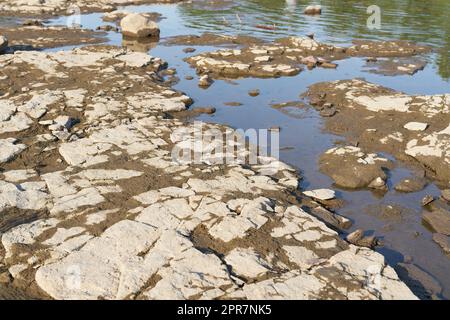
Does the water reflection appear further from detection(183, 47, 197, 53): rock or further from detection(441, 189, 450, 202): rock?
detection(441, 189, 450, 202): rock

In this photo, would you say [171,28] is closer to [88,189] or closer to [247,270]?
[88,189]

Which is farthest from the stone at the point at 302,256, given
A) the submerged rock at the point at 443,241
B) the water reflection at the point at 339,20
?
the water reflection at the point at 339,20

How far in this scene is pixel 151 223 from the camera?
6.36 metres

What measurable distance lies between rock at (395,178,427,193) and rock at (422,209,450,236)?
78 cm

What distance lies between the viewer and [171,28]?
25359mm

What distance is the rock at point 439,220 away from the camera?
23.5 feet

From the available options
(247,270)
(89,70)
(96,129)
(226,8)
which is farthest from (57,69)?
(226,8)

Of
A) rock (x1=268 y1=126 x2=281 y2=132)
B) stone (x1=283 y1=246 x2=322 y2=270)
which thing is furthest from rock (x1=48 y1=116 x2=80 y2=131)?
stone (x1=283 y1=246 x2=322 y2=270)

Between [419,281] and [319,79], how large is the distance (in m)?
10.6

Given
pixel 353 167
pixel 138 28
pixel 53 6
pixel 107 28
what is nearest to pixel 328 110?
pixel 353 167

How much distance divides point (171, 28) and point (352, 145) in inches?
706

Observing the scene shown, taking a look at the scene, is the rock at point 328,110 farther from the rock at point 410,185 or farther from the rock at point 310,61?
the rock at point 310,61

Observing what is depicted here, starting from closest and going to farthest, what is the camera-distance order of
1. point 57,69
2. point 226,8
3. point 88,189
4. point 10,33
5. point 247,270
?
point 247,270 < point 88,189 < point 57,69 < point 10,33 < point 226,8
